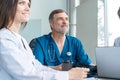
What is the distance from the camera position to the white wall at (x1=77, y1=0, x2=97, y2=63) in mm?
3760

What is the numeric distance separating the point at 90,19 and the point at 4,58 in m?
2.80

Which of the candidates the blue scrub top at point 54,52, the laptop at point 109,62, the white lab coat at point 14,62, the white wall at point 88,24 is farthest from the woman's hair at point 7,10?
the white wall at point 88,24

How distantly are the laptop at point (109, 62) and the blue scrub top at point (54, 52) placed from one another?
56 cm

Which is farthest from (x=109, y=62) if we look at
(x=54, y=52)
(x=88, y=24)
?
(x=88, y=24)

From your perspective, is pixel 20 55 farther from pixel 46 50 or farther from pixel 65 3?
pixel 65 3

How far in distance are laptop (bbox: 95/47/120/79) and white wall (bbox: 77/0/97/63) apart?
1.99 m

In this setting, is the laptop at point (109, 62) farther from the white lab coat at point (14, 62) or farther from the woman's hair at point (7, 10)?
the woman's hair at point (7, 10)

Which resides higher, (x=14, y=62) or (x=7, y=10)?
(x=7, y=10)

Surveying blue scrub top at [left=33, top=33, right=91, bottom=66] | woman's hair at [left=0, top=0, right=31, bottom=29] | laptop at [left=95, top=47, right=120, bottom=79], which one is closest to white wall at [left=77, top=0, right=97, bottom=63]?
blue scrub top at [left=33, top=33, right=91, bottom=66]

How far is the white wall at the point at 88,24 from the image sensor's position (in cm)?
376

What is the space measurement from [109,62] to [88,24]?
2225 millimetres

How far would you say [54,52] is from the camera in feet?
7.61

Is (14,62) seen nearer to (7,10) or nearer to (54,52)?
(7,10)

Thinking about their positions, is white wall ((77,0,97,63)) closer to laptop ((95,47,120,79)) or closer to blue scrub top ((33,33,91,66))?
blue scrub top ((33,33,91,66))
